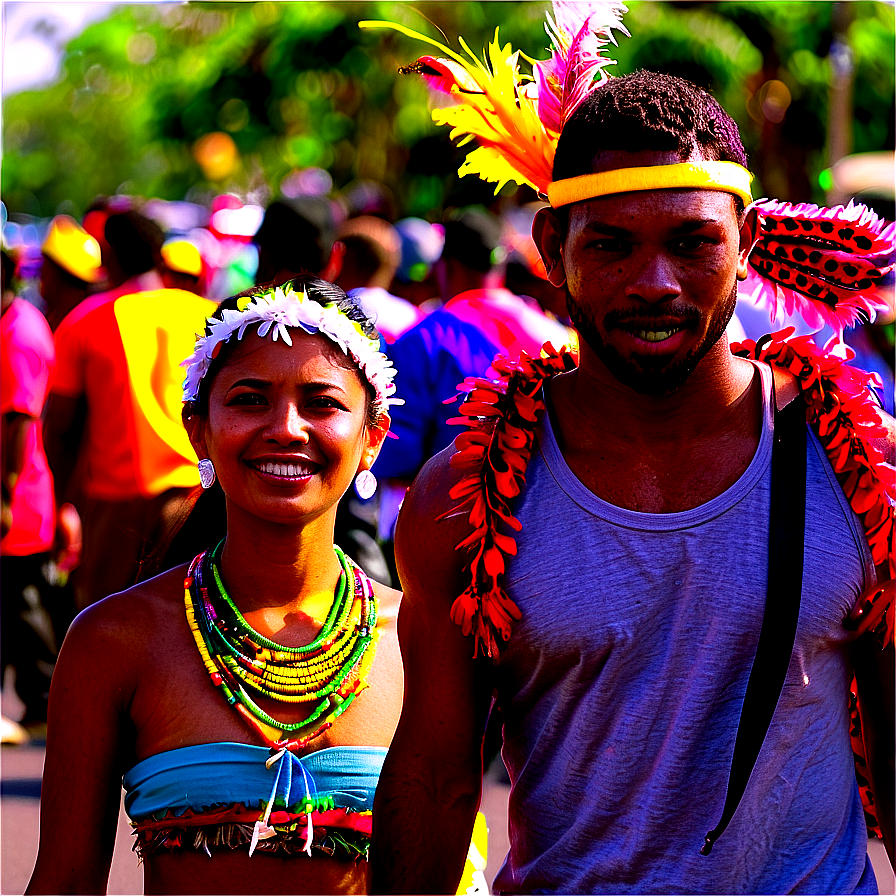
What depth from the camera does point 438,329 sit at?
5.96 meters

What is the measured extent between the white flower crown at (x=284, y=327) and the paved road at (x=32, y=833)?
99.7 inches

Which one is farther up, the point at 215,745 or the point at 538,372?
the point at 538,372

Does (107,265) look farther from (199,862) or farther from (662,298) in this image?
(662,298)

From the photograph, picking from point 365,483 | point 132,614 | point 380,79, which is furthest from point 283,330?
point 380,79

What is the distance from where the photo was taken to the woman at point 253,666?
286 centimetres

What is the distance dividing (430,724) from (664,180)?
3.33 ft

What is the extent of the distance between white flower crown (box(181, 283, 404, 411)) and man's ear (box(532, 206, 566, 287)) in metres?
0.67

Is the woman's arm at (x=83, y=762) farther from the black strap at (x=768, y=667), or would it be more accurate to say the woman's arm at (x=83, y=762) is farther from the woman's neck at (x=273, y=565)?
the black strap at (x=768, y=667)

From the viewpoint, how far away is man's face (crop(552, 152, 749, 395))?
2.37 meters

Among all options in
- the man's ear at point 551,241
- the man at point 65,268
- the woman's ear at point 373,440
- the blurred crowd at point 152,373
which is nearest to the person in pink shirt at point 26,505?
the blurred crowd at point 152,373

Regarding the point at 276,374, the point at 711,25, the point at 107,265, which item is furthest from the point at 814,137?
the point at 276,374

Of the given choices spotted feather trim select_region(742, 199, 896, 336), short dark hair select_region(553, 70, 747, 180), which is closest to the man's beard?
short dark hair select_region(553, 70, 747, 180)

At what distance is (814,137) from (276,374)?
63.1 ft

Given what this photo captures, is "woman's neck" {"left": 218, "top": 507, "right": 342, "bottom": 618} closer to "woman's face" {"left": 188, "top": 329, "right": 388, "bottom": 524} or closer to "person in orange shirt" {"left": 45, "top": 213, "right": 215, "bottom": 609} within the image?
"woman's face" {"left": 188, "top": 329, "right": 388, "bottom": 524}
